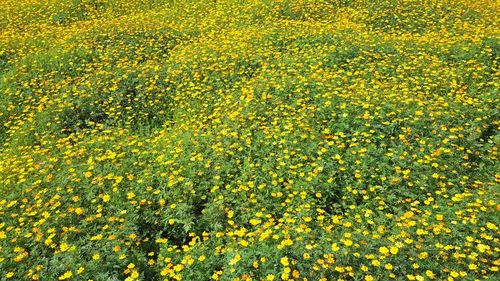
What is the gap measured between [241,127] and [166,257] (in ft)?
9.15

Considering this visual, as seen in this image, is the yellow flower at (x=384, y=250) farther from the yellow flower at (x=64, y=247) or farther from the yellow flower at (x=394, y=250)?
the yellow flower at (x=64, y=247)

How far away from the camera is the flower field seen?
420cm

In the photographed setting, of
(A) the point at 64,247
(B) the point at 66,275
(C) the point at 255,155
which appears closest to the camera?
(B) the point at 66,275

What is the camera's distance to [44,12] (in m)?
14.1

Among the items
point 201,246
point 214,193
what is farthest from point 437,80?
point 201,246

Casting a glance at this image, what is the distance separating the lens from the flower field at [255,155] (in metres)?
4.20

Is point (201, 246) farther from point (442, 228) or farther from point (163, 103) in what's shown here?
point (163, 103)

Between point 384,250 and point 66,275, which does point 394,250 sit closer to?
point 384,250

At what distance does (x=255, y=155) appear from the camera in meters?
5.89

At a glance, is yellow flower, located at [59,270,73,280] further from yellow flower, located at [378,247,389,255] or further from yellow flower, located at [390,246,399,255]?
yellow flower, located at [390,246,399,255]

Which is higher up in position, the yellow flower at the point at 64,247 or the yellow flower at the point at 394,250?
the yellow flower at the point at 64,247

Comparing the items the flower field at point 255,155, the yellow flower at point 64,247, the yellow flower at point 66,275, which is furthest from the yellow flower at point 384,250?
the yellow flower at point 64,247

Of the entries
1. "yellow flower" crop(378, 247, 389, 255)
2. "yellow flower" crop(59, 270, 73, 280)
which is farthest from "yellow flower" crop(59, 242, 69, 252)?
"yellow flower" crop(378, 247, 389, 255)

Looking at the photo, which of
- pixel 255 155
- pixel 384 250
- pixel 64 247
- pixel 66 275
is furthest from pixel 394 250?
pixel 64 247
